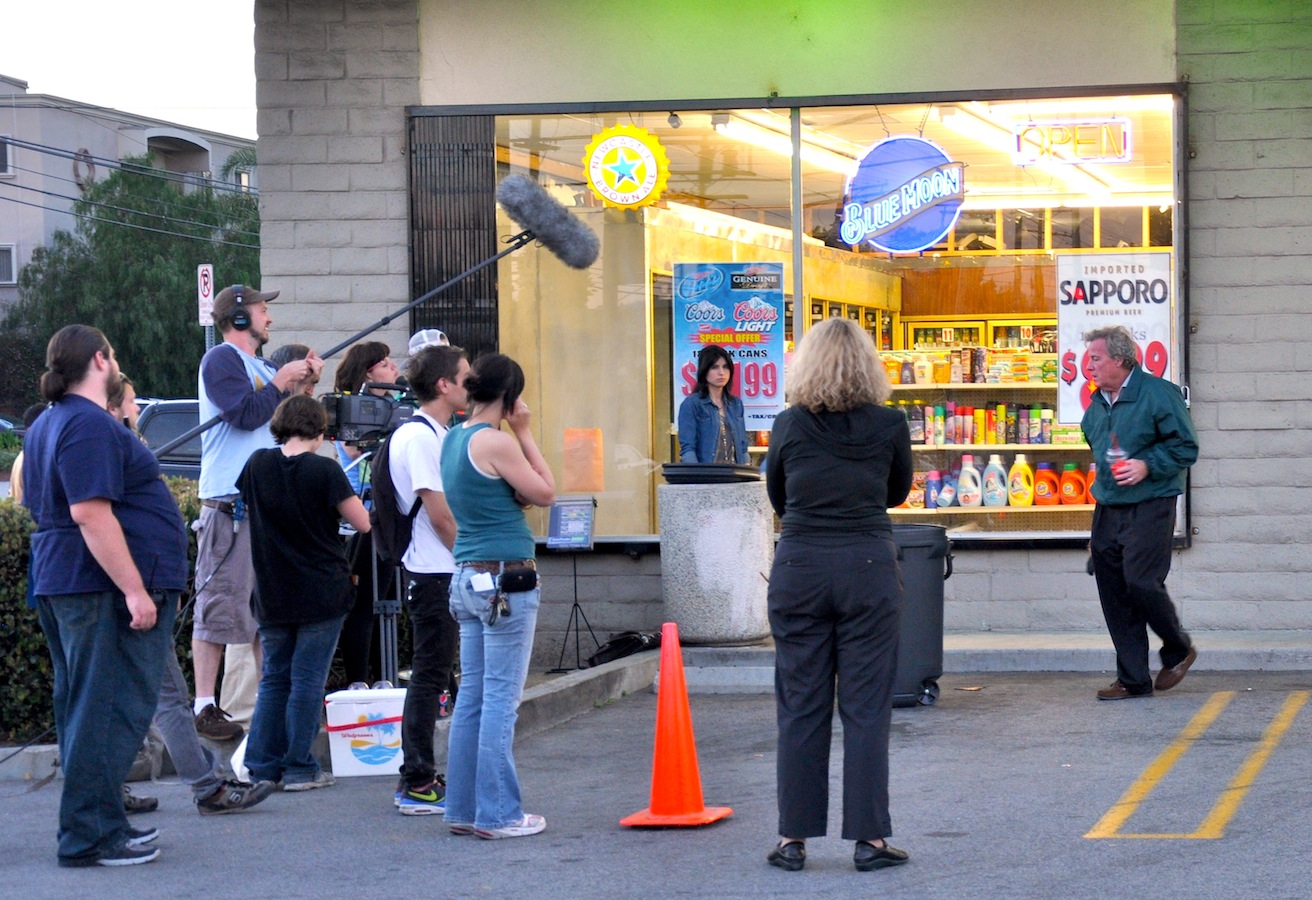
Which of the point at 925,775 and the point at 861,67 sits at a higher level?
the point at 861,67

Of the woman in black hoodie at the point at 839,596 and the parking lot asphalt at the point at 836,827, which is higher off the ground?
the woman in black hoodie at the point at 839,596

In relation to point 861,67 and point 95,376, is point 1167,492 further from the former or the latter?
point 95,376

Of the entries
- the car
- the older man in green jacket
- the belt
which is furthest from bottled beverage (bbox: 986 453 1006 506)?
the car

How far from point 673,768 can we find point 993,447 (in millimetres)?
5815

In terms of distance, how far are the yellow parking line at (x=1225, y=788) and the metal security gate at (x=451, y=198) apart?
5347 millimetres

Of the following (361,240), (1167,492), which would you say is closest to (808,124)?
(361,240)

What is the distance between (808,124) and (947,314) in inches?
68.1

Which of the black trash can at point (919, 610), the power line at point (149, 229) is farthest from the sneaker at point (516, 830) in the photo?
the power line at point (149, 229)

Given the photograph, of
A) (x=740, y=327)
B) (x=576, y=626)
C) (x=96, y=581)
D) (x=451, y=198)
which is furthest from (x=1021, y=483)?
(x=96, y=581)

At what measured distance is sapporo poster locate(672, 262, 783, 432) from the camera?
36.9 ft

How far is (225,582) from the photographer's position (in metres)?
7.41

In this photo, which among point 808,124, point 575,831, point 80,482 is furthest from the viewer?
point 808,124

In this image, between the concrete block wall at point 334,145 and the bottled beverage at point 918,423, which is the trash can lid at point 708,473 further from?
the concrete block wall at point 334,145

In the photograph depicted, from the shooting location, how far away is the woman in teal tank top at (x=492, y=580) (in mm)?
5957
